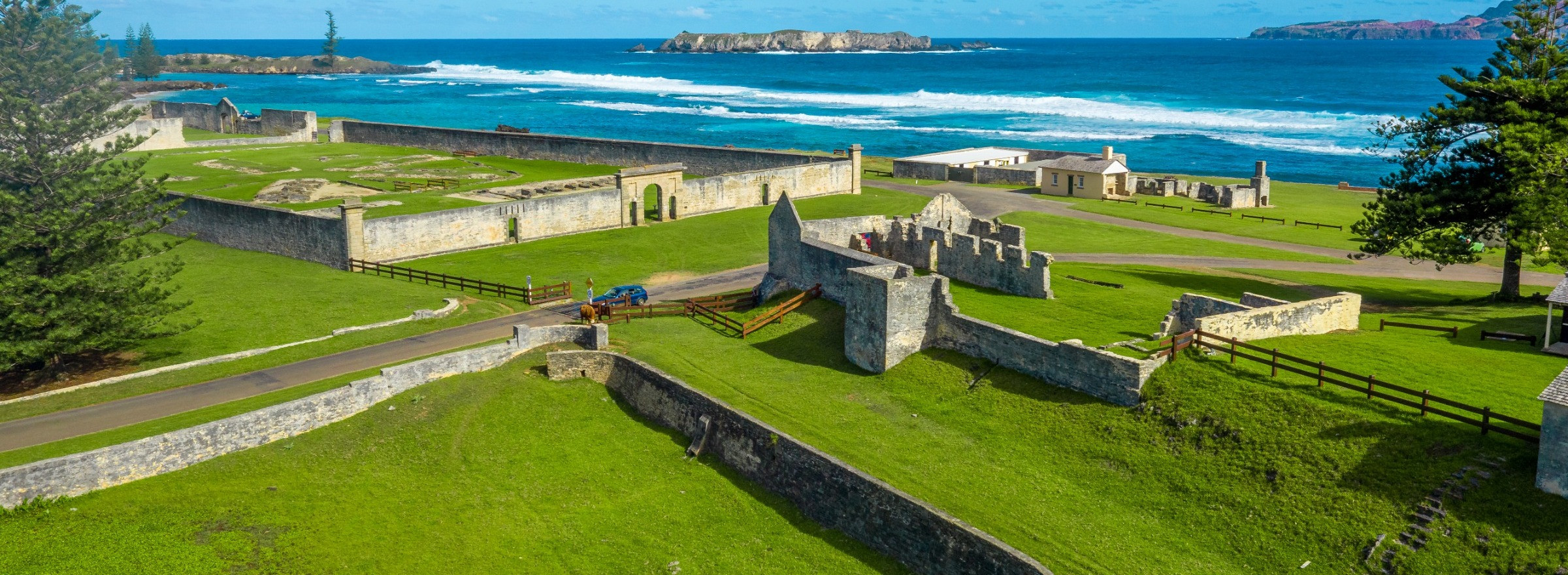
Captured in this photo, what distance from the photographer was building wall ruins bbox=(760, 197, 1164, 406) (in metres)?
25.2

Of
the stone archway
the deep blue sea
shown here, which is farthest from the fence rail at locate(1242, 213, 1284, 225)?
the deep blue sea

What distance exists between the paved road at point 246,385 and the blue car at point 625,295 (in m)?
1.35

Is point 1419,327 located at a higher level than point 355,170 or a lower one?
lower

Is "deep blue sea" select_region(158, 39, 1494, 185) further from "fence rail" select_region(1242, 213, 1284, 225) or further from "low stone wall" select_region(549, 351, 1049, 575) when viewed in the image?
"low stone wall" select_region(549, 351, 1049, 575)

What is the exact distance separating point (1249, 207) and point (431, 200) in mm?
43249

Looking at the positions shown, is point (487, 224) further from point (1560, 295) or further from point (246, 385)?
point (1560, 295)

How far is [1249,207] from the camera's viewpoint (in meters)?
59.6

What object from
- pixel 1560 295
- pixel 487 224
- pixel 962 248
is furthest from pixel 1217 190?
pixel 487 224

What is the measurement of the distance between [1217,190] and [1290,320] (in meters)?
37.2

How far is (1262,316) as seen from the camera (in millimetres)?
25859

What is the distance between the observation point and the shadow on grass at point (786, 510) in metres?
22.3

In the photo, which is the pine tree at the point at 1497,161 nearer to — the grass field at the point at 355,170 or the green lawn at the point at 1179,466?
the green lawn at the point at 1179,466

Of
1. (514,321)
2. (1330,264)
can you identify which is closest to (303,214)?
(514,321)

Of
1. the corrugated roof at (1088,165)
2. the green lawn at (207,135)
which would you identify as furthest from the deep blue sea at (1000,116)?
the green lawn at (207,135)
